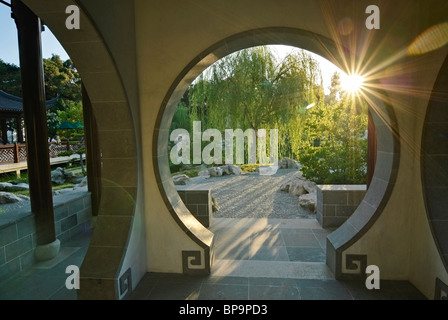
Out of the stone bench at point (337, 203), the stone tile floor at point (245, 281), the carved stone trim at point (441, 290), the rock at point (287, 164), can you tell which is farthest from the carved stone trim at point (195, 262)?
the rock at point (287, 164)

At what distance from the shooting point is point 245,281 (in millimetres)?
2840

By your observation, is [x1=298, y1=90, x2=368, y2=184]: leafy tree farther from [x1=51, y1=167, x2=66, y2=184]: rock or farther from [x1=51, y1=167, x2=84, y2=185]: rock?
[x1=51, y1=167, x2=66, y2=184]: rock

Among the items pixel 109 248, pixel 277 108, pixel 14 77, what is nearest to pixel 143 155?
pixel 109 248

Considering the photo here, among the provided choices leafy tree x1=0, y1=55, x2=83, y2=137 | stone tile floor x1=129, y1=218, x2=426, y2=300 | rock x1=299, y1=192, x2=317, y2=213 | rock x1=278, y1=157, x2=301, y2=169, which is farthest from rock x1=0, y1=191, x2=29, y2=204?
leafy tree x1=0, y1=55, x2=83, y2=137

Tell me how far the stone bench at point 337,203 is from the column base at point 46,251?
155 inches

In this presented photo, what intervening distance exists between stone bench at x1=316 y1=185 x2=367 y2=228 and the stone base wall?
3.95 metres

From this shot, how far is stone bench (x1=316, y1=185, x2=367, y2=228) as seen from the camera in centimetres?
448

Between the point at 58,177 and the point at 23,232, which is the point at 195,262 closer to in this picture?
the point at 23,232

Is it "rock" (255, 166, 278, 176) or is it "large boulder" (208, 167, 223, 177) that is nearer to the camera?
"large boulder" (208, 167, 223, 177)

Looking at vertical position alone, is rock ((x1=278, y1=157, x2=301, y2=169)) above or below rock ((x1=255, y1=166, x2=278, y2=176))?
above

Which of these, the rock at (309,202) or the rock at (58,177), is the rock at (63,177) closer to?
the rock at (58,177)

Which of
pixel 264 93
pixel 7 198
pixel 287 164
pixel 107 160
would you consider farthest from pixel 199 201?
pixel 287 164

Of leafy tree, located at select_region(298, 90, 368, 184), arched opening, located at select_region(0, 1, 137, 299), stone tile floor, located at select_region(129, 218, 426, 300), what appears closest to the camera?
arched opening, located at select_region(0, 1, 137, 299)
